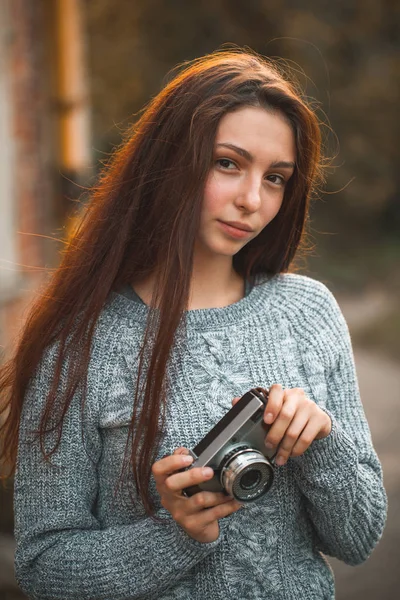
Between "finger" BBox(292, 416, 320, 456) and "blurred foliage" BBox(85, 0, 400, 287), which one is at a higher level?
"blurred foliage" BBox(85, 0, 400, 287)

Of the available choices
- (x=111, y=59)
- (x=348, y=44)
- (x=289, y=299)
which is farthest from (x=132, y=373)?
(x=348, y=44)

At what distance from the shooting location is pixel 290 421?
4.76 ft

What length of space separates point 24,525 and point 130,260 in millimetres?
641

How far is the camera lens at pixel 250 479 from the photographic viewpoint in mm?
1402

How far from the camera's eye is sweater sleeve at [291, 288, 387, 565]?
158 cm

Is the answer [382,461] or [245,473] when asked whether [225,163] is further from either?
[382,461]

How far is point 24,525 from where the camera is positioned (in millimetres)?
1657

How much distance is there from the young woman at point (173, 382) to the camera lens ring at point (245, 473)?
11 centimetres

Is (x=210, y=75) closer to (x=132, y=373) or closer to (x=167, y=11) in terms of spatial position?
(x=132, y=373)

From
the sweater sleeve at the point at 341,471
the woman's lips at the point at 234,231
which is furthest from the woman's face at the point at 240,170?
the sweater sleeve at the point at 341,471

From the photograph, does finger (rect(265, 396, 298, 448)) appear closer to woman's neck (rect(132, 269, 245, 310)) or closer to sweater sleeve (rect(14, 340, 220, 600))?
sweater sleeve (rect(14, 340, 220, 600))

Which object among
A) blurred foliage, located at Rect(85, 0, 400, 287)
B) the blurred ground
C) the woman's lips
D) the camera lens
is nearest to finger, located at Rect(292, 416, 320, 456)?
the camera lens

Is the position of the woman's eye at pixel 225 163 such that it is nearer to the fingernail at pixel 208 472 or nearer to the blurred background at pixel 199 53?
the fingernail at pixel 208 472

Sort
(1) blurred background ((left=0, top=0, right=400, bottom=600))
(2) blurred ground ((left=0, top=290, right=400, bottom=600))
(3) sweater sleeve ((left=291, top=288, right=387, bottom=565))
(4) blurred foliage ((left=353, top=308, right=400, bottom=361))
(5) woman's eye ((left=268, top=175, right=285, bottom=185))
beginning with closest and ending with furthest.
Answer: (3) sweater sleeve ((left=291, top=288, right=387, bottom=565)) → (5) woman's eye ((left=268, top=175, right=285, bottom=185)) → (2) blurred ground ((left=0, top=290, right=400, bottom=600)) → (1) blurred background ((left=0, top=0, right=400, bottom=600)) → (4) blurred foliage ((left=353, top=308, right=400, bottom=361))
